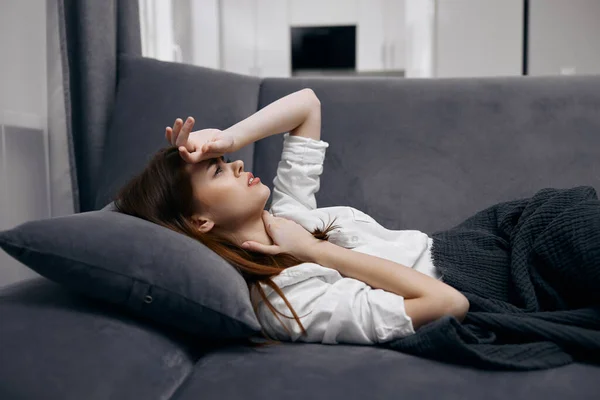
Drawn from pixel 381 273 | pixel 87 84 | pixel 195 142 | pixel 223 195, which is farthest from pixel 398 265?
pixel 87 84

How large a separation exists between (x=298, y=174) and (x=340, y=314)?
0.52 meters

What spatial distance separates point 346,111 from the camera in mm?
1557

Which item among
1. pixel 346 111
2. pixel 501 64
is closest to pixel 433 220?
pixel 346 111

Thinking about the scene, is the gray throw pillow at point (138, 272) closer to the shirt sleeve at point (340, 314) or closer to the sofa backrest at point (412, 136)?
the shirt sleeve at point (340, 314)

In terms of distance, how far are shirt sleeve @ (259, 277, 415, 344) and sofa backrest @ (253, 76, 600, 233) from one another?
1.72 feet

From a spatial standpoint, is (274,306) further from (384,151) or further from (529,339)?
(384,151)

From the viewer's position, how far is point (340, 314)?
935mm

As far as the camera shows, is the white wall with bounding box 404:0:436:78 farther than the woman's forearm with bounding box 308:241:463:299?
Yes

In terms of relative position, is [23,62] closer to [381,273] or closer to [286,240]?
[286,240]

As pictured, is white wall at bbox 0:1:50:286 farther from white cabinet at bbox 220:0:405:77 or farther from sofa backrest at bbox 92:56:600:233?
white cabinet at bbox 220:0:405:77

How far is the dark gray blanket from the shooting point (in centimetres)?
82

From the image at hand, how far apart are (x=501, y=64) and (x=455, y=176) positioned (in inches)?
86.2

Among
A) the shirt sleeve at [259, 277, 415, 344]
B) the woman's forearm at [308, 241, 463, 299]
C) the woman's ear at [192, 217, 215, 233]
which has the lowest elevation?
the shirt sleeve at [259, 277, 415, 344]

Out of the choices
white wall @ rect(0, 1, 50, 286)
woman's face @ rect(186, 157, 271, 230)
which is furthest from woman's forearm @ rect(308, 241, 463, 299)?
white wall @ rect(0, 1, 50, 286)
